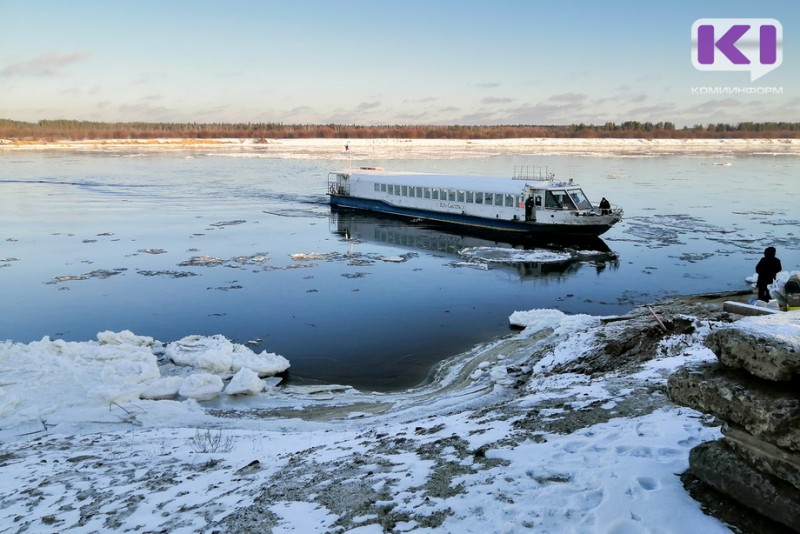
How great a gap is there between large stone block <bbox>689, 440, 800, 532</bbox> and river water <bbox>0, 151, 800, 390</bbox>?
8.95 m

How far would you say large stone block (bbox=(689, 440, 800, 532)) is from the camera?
4113mm

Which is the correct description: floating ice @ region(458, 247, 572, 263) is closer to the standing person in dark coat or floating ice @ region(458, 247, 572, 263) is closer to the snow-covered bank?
the standing person in dark coat

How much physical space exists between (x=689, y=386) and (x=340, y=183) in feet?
143

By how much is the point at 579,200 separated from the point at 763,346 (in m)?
30.8

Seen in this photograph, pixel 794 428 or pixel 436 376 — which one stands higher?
pixel 794 428

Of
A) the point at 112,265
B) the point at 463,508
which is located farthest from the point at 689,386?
the point at 112,265

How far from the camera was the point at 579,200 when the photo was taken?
33.8 meters

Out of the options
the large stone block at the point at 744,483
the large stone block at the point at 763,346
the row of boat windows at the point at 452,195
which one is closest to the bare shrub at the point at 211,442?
the large stone block at the point at 744,483

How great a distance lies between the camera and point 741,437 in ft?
14.7

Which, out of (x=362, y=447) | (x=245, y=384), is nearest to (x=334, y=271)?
(x=245, y=384)

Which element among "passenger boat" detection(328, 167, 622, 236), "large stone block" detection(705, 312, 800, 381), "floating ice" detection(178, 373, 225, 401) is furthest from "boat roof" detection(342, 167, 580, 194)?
"large stone block" detection(705, 312, 800, 381)

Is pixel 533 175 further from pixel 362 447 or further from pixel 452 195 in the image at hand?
pixel 362 447

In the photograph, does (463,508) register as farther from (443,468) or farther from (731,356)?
→ (731,356)

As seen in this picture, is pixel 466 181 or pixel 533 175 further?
pixel 533 175
